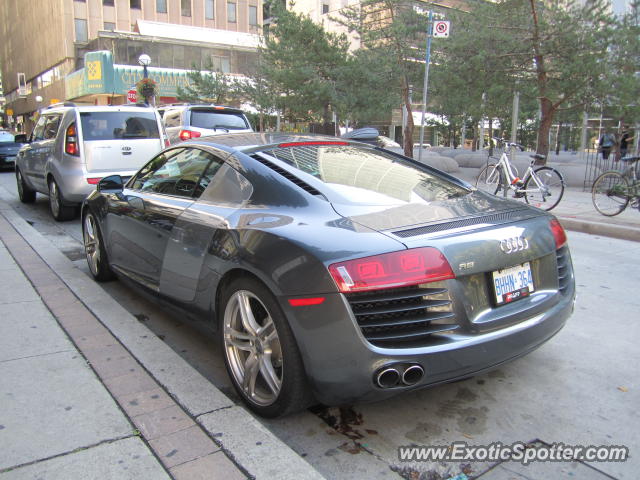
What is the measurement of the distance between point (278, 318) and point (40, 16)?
70.8 metres

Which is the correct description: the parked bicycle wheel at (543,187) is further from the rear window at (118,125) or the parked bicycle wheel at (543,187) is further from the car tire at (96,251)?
the car tire at (96,251)

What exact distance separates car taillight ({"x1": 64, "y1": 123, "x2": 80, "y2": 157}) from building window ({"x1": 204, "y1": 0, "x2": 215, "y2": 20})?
160 ft

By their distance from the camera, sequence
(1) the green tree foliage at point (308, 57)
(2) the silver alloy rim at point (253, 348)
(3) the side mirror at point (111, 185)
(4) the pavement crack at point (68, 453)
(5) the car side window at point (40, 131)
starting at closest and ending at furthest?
(4) the pavement crack at point (68, 453) < (2) the silver alloy rim at point (253, 348) < (3) the side mirror at point (111, 185) < (5) the car side window at point (40, 131) < (1) the green tree foliage at point (308, 57)

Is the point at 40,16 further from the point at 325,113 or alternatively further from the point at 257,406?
the point at 257,406

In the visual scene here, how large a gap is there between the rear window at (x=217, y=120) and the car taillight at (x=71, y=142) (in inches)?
157

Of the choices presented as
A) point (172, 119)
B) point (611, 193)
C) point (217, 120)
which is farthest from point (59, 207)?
point (611, 193)

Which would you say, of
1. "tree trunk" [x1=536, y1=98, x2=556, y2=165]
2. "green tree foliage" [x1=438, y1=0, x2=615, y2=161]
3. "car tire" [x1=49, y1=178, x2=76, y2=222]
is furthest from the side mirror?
"tree trunk" [x1=536, y1=98, x2=556, y2=165]

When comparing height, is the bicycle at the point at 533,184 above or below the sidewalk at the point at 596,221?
above

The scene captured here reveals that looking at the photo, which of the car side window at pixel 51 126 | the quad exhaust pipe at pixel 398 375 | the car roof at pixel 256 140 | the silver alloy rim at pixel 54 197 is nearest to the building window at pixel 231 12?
the car side window at pixel 51 126

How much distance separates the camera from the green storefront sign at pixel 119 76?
1626 inches

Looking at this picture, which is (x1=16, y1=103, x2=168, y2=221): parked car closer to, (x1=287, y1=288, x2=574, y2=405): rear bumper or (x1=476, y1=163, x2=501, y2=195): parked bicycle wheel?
(x1=476, y1=163, x2=501, y2=195): parked bicycle wheel

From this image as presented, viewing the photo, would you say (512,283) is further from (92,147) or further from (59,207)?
(59,207)

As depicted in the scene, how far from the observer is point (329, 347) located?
2496 mm

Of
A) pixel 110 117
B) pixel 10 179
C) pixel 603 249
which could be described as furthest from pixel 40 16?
pixel 603 249
